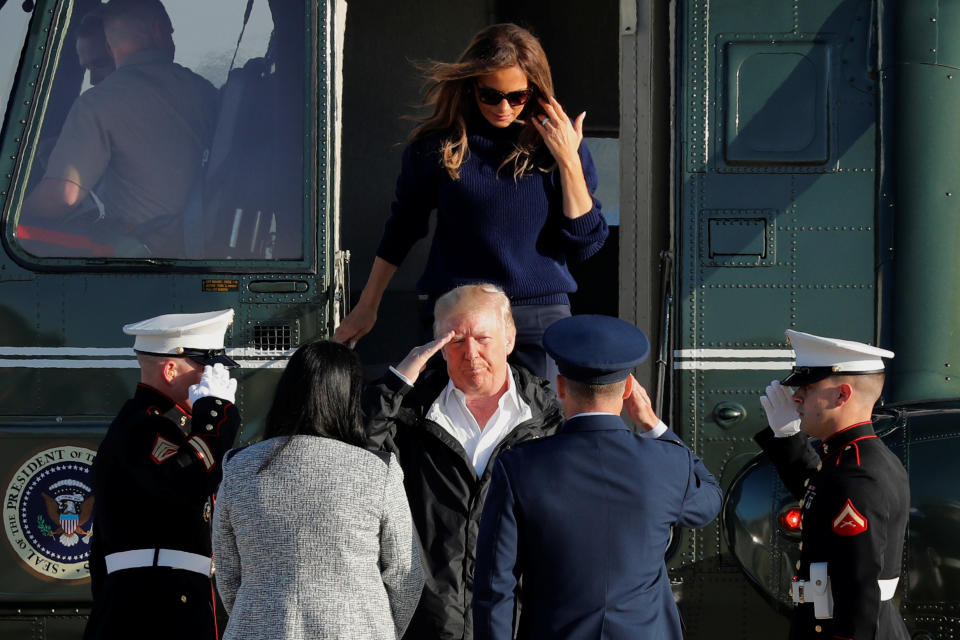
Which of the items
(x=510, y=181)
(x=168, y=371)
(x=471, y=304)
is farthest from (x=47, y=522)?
(x=510, y=181)

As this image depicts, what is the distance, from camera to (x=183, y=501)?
9.02ft

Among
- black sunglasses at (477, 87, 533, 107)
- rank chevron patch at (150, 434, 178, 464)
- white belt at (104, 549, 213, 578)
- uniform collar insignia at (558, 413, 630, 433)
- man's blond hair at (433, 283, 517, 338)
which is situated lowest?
white belt at (104, 549, 213, 578)

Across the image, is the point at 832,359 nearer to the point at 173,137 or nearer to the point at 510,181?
the point at 510,181

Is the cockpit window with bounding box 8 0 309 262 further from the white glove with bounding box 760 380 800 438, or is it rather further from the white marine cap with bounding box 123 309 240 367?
the white glove with bounding box 760 380 800 438

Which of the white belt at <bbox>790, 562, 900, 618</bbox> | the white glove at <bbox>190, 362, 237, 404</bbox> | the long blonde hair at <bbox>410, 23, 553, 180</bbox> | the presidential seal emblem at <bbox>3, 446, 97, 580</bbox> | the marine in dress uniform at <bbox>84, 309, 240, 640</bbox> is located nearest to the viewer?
the white belt at <bbox>790, 562, 900, 618</bbox>

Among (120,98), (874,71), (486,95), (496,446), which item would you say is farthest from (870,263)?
(120,98)

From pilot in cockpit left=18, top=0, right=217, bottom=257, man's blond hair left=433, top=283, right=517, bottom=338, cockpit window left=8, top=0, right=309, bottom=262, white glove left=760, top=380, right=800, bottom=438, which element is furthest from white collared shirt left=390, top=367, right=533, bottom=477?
pilot in cockpit left=18, top=0, right=217, bottom=257

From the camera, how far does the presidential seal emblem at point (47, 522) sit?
3740 millimetres

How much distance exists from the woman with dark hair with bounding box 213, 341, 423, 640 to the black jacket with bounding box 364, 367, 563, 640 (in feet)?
0.95

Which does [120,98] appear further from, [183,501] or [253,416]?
[183,501]

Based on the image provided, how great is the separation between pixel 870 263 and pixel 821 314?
0.25 metres

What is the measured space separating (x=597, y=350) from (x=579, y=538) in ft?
1.34

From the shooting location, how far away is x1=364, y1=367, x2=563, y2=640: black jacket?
9.05ft

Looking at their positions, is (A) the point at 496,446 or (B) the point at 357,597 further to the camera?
(A) the point at 496,446
